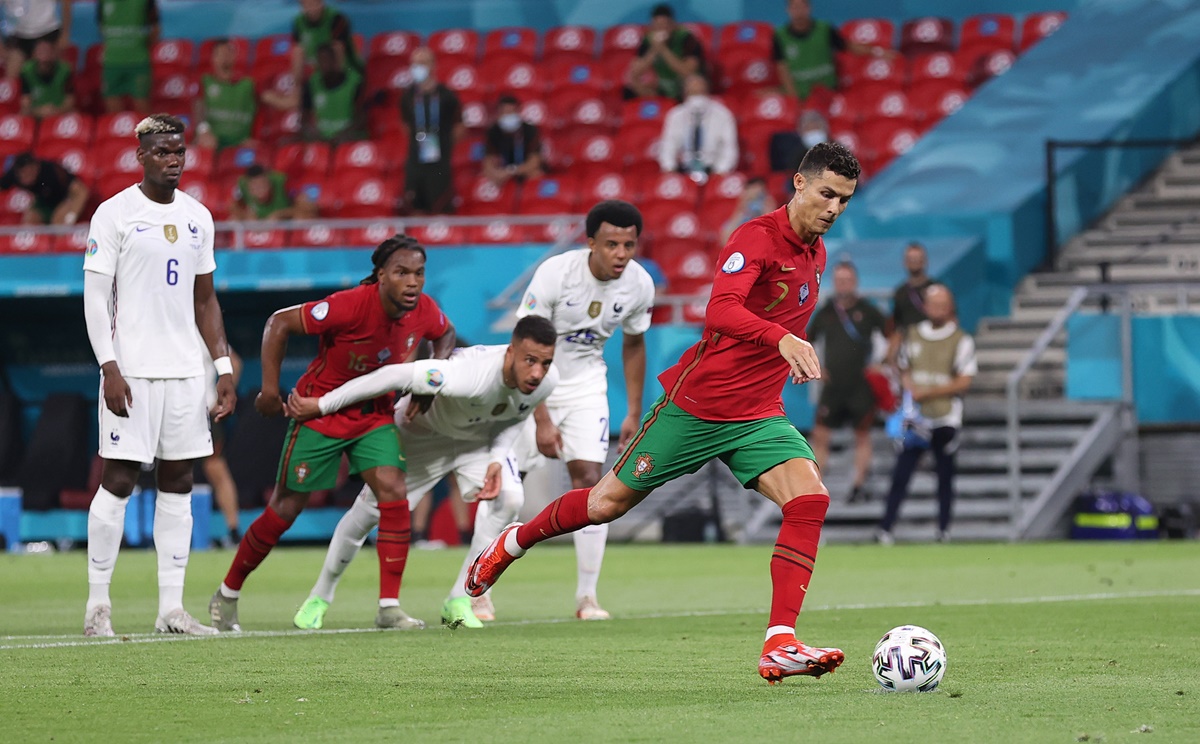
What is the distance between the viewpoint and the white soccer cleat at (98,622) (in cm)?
853

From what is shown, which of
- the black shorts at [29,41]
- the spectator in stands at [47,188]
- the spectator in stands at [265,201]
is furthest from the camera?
the black shorts at [29,41]

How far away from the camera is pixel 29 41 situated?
978 inches

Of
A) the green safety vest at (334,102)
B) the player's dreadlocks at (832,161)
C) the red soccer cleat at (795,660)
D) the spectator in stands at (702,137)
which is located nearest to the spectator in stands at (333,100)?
the green safety vest at (334,102)

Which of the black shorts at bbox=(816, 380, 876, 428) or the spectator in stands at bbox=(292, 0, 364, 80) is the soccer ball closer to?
the black shorts at bbox=(816, 380, 876, 428)

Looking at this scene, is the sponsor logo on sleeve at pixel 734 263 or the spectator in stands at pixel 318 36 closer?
the sponsor logo on sleeve at pixel 734 263

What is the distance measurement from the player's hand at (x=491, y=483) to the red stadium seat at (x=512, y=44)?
51.8 ft

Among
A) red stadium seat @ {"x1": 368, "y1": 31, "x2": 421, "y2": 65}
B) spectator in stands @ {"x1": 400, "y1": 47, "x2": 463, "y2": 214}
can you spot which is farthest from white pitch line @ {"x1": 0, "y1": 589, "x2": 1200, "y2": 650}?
red stadium seat @ {"x1": 368, "y1": 31, "x2": 421, "y2": 65}

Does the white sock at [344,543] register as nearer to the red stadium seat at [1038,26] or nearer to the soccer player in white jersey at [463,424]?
the soccer player in white jersey at [463,424]

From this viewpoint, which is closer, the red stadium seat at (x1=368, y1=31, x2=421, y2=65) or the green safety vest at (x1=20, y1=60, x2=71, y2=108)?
the green safety vest at (x1=20, y1=60, x2=71, y2=108)

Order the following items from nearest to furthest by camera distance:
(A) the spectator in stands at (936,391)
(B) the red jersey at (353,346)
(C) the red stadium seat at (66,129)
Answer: (B) the red jersey at (353,346), (A) the spectator in stands at (936,391), (C) the red stadium seat at (66,129)

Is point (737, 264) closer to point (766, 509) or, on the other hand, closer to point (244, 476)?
point (766, 509)

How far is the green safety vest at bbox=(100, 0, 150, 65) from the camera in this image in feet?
79.9

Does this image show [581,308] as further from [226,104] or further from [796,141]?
[226,104]

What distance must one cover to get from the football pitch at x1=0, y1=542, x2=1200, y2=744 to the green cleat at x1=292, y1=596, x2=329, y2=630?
0.15m
